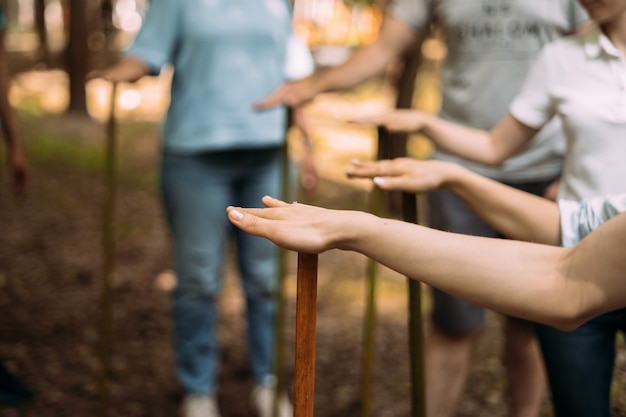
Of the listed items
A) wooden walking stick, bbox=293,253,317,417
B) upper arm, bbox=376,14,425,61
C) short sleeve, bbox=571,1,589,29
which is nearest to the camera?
wooden walking stick, bbox=293,253,317,417

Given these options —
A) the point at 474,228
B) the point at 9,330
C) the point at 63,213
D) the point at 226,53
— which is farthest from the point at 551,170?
the point at 63,213

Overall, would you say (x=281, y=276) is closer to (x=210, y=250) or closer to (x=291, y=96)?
(x=210, y=250)

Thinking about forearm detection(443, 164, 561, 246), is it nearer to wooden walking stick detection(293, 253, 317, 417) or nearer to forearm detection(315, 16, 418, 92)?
wooden walking stick detection(293, 253, 317, 417)

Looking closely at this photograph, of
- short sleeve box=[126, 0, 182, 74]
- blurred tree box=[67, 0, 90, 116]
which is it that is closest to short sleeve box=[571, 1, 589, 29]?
short sleeve box=[126, 0, 182, 74]

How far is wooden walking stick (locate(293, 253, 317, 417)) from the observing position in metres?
1.38

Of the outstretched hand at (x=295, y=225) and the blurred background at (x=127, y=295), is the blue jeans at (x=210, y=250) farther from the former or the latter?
the outstretched hand at (x=295, y=225)

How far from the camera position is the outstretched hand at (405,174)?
203 centimetres

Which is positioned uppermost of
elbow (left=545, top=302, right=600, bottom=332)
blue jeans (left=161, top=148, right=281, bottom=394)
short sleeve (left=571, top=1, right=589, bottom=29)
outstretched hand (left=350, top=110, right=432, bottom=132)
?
short sleeve (left=571, top=1, right=589, bottom=29)

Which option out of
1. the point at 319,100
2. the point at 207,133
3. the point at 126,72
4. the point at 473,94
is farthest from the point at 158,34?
the point at 319,100

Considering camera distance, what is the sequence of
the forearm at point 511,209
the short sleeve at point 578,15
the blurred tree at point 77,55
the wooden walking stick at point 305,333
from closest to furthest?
the wooden walking stick at point 305,333, the forearm at point 511,209, the short sleeve at point 578,15, the blurred tree at point 77,55

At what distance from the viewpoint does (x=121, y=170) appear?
8.11m

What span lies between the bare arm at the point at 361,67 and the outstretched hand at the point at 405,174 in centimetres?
86

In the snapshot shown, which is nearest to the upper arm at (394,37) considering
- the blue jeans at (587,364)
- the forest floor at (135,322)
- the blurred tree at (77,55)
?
the blue jeans at (587,364)

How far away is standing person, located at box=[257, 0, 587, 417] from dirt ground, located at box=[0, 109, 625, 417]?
0.54 metres
